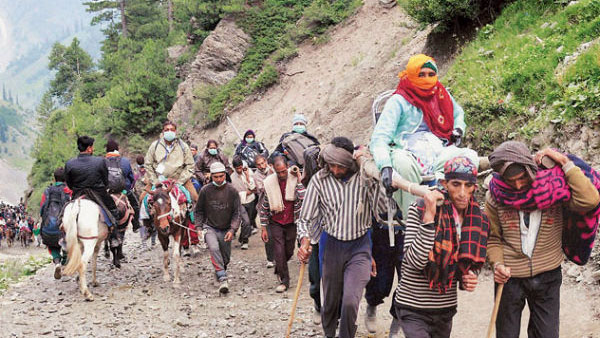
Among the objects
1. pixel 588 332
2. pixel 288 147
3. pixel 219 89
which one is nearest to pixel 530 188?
pixel 588 332

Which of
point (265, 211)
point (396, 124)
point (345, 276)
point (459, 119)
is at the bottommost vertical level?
point (265, 211)

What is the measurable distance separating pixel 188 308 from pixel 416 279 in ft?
16.3

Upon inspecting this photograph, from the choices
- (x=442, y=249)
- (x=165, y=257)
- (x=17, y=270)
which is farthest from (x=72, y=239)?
(x=442, y=249)

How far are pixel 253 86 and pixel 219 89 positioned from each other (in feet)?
6.78

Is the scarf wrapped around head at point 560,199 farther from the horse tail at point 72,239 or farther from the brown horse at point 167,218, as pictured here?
the horse tail at point 72,239

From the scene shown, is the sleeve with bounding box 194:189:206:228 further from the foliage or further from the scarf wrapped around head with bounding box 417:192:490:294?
the foliage

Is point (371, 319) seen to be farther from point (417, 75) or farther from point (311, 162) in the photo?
point (417, 75)

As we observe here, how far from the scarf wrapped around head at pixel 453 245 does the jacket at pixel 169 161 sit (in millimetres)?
7632

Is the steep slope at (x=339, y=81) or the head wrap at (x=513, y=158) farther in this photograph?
the steep slope at (x=339, y=81)

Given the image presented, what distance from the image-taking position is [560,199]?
12.1 ft

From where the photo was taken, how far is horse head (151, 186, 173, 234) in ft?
29.6

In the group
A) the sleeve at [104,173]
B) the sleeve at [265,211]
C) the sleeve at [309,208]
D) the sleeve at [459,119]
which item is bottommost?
the sleeve at [265,211]

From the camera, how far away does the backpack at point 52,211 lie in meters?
9.79

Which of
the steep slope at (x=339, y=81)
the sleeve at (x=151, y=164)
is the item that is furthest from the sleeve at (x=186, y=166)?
the steep slope at (x=339, y=81)
